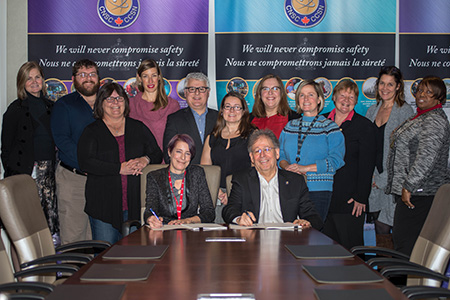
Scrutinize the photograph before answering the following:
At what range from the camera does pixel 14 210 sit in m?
2.44

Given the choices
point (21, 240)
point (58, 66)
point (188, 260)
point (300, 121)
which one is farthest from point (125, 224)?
point (58, 66)

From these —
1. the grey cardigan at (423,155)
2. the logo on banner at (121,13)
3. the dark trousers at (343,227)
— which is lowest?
the dark trousers at (343,227)

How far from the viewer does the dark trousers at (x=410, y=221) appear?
11.9 ft

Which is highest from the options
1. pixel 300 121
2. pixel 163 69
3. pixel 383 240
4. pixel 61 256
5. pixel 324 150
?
pixel 163 69

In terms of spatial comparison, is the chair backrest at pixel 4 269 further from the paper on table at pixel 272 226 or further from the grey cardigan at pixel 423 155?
the grey cardigan at pixel 423 155

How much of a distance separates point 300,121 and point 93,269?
8.14 feet

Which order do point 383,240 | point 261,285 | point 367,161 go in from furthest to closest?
point 383,240
point 367,161
point 261,285

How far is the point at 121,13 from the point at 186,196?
2672 millimetres

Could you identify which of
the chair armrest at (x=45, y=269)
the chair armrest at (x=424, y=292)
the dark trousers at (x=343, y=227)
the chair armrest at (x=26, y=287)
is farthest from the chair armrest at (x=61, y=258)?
the dark trousers at (x=343, y=227)

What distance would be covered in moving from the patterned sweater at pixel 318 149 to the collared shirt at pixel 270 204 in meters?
0.60

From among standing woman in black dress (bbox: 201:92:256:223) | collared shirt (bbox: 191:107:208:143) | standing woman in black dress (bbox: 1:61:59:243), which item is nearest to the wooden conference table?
standing woman in black dress (bbox: 201:92:256:223)

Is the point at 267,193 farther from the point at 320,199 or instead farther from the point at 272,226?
the point at 320,199

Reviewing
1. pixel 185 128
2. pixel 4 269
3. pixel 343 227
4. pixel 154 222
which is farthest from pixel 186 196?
pixel 343 227

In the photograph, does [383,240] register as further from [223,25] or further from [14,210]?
[14,210]
